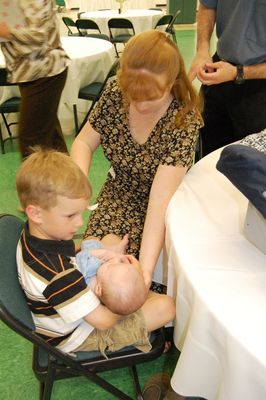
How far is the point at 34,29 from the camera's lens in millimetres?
2070

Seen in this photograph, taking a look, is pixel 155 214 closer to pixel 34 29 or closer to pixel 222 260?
pixel 222 260

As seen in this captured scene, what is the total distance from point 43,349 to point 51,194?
Result: 38 cm

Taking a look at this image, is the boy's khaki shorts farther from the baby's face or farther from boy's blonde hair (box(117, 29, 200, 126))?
boy's blonde hair (box(117, 29, 200, 126))

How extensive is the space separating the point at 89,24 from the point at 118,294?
5007mm

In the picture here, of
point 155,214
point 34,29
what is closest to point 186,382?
point 155,214

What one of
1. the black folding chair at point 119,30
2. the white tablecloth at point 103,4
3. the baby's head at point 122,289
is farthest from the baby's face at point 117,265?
the white tablecloth at point 103,4

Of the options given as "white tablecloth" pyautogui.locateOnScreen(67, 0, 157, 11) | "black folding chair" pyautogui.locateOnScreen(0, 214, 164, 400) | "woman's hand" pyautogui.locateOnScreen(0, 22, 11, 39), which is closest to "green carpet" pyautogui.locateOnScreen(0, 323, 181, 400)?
"black folding chair" pyautogui.locateOnScreen(0, 214, 164, 400)

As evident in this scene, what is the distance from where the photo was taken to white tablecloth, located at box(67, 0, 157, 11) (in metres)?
11.5

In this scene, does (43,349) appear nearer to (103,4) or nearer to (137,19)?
(137,19)

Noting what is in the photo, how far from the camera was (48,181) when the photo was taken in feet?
3.15

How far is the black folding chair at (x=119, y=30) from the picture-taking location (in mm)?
5336

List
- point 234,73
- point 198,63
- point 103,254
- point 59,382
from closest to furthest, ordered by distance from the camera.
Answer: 1. point 103,254
2. point 59,382
3. point 234,73
4. point 198,63

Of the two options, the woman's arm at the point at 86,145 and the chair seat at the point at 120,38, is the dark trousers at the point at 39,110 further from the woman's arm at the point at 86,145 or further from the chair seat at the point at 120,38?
the chair seat at the point at 120,38

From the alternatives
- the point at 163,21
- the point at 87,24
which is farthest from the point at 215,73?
the point at 163,21
